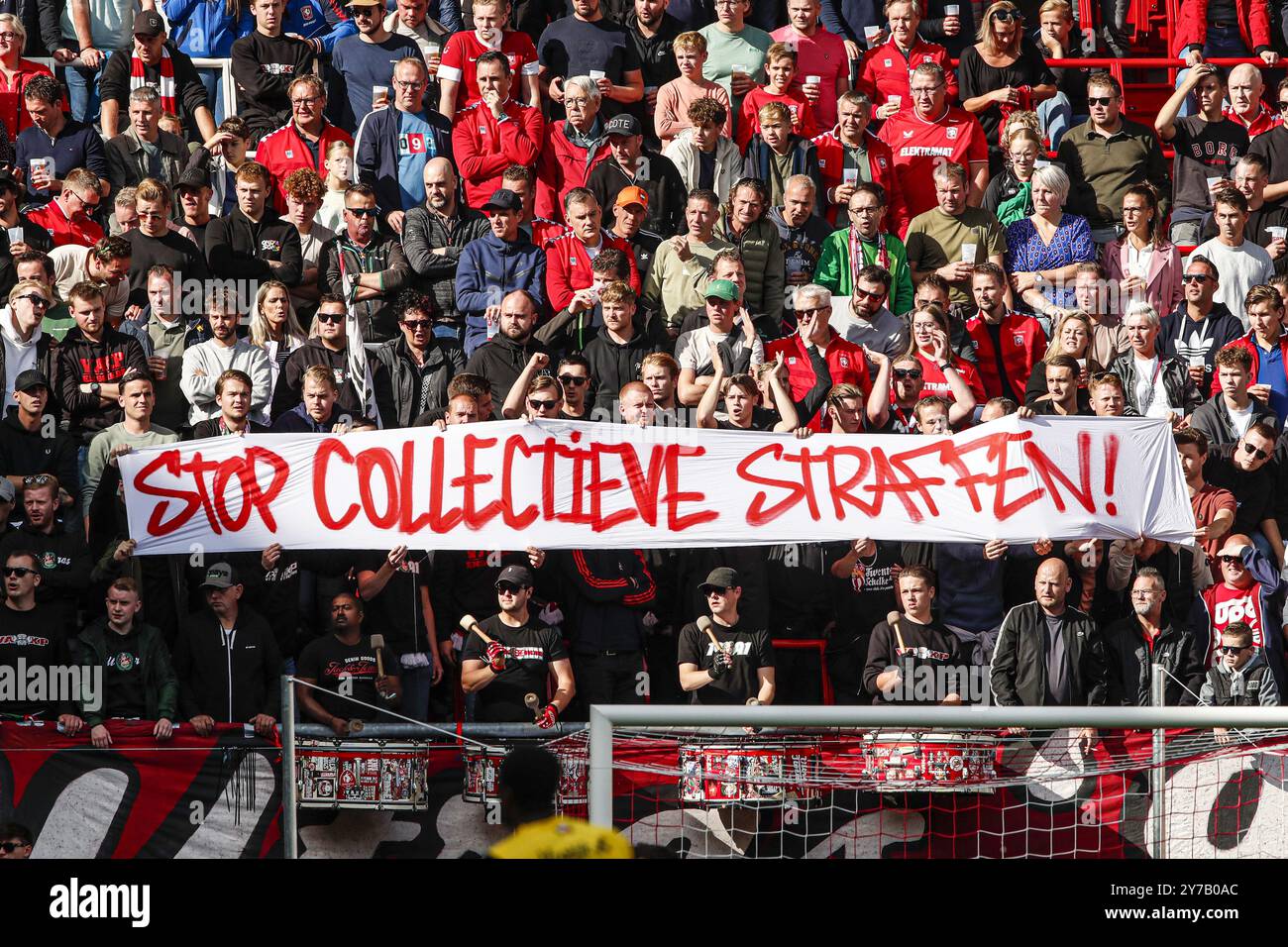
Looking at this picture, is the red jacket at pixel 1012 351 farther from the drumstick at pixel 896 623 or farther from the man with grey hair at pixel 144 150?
the man with grey hair at pixel 144 150

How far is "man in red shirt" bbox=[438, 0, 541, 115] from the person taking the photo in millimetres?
13734

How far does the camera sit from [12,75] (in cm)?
1381

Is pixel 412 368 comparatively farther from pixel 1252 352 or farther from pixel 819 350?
pixel 1252 352

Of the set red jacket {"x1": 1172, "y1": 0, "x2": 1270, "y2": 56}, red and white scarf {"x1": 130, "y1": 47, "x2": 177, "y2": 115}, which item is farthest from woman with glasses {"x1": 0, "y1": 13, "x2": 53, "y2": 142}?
red jacket {"x1": 1172, "y1": 0, "x2": 1270, "y2": 56}

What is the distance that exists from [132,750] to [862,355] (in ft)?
16.7

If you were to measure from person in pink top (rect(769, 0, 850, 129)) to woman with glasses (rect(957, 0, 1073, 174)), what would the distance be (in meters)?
0.89

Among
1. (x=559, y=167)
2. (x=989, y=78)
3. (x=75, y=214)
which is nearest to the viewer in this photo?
(x=75, y=214)

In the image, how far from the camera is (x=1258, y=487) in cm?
1116

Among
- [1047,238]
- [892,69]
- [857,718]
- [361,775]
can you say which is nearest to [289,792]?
[361,775]

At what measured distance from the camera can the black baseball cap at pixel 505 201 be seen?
39.2 feet

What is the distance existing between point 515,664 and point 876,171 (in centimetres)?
536

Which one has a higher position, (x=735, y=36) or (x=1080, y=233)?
(x=735, y=36)
